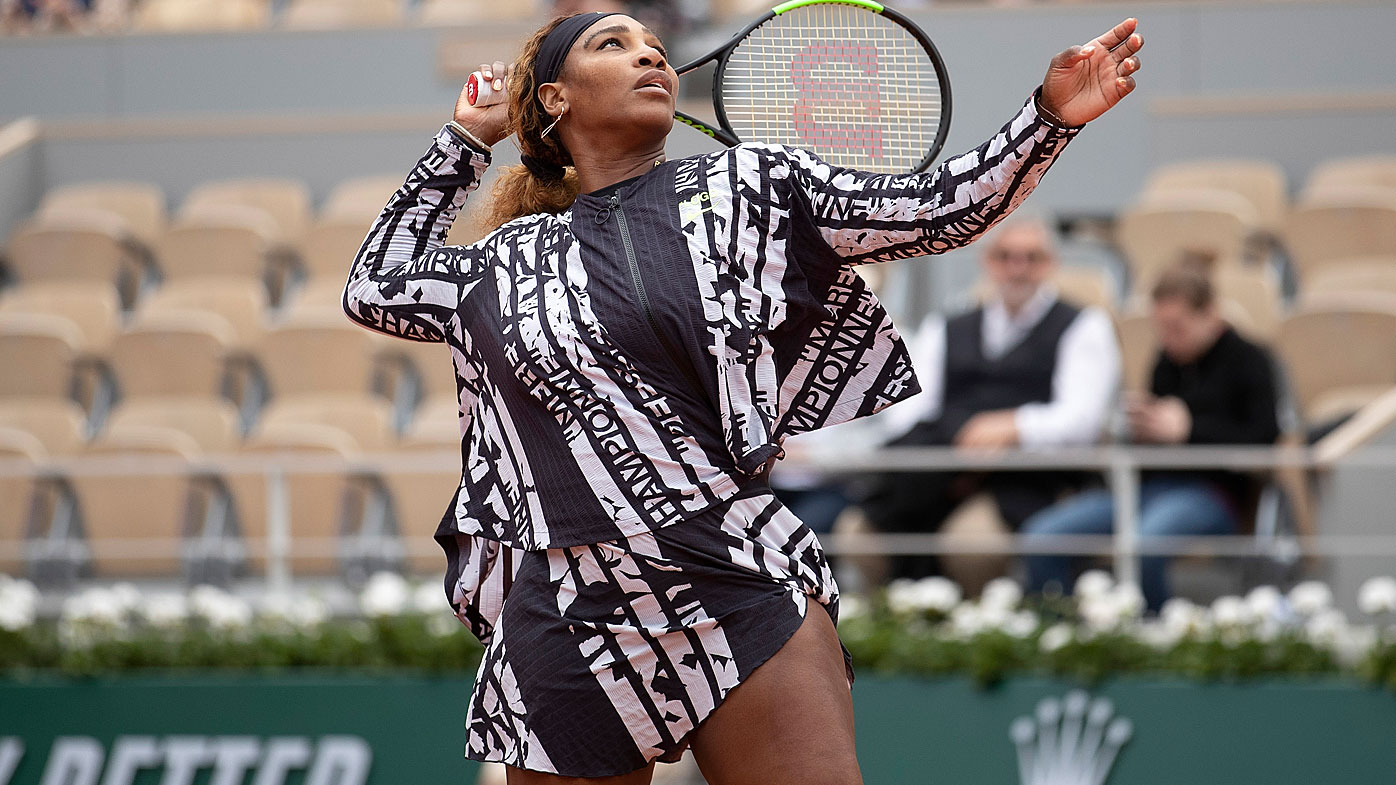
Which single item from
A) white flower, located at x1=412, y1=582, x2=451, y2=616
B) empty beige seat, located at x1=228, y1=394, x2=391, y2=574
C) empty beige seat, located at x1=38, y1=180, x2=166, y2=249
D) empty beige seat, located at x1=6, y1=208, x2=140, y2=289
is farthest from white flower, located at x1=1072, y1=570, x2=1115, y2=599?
empty beige seat, located at x1=38, y1=180, x2=166, y2=249

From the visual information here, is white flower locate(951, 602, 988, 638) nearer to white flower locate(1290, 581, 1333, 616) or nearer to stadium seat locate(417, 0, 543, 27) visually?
white flower locate(1290, 581, 1333, 616)

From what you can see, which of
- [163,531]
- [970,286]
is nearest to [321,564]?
[163,531]

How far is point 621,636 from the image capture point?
1.97 metres

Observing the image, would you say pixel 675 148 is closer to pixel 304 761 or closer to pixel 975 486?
pixel 975 486

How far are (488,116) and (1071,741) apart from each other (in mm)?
2723

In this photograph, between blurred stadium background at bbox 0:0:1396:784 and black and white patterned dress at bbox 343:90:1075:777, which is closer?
black and white patterned dress at bbox 343:90:1075:777

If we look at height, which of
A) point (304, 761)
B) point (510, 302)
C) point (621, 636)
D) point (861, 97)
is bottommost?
point (304, 761)

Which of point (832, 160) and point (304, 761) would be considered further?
point (304, 761)

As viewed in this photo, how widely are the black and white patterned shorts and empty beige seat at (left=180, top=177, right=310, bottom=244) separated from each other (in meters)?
6.32

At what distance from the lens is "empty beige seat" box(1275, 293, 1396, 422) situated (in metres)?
5.56

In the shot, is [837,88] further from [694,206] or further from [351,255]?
[351,255]

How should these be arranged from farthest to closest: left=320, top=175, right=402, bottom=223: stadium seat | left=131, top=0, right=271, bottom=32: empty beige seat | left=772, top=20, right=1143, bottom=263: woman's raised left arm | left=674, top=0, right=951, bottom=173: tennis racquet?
left=131, top=0, right=271, bottom=32: empty beige seat → left=320, top=175, right=402, bottom=223: stadium seat → left=674, top=0, right=951, bottom=173: tennis racquet → left=772, top=20, right=1143, bottom=263: woman's raised left arm

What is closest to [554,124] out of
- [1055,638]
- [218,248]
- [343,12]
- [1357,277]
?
[1055,638]

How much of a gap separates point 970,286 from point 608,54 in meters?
5.34
